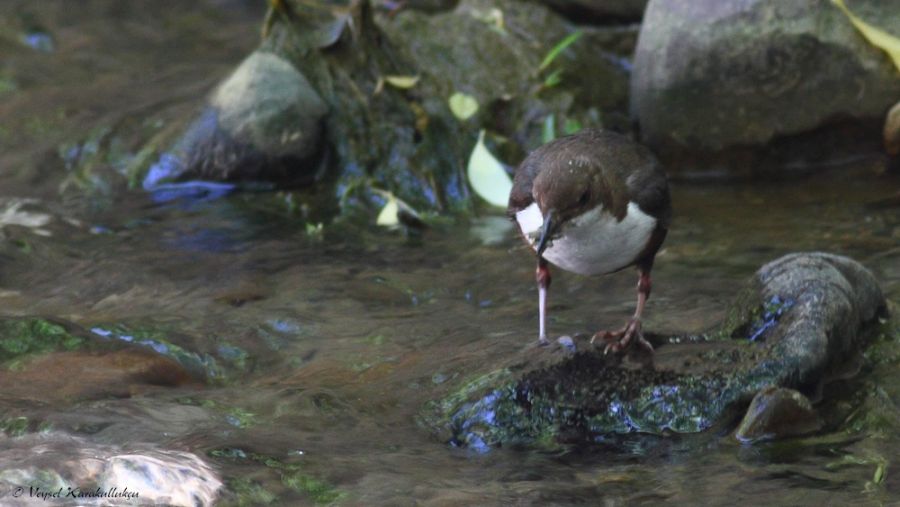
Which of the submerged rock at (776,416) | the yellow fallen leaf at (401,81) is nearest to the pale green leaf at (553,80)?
the yellow fallen leaf at (401,81)

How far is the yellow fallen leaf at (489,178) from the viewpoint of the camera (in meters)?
6.84

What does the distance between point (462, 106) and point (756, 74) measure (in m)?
1.75

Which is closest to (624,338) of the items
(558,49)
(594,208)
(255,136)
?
(594,208)

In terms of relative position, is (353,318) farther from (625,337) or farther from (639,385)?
(639,385)

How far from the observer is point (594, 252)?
425 cm

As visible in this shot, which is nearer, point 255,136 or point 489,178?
point 489,178

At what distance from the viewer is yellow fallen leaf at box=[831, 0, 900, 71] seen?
702 cm

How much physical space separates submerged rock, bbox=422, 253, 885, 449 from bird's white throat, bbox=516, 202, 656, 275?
0.31 m

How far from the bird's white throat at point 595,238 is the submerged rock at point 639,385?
311mm

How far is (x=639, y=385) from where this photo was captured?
420cm

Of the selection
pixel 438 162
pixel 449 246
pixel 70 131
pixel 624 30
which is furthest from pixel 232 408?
pixel 624 30

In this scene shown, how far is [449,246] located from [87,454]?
10.1ft

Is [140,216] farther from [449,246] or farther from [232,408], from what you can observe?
[232,408]

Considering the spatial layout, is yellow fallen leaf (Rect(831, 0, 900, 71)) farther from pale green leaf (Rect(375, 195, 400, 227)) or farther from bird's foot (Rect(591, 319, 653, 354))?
bird's foot (Rect(591, 319, 653, 354))
